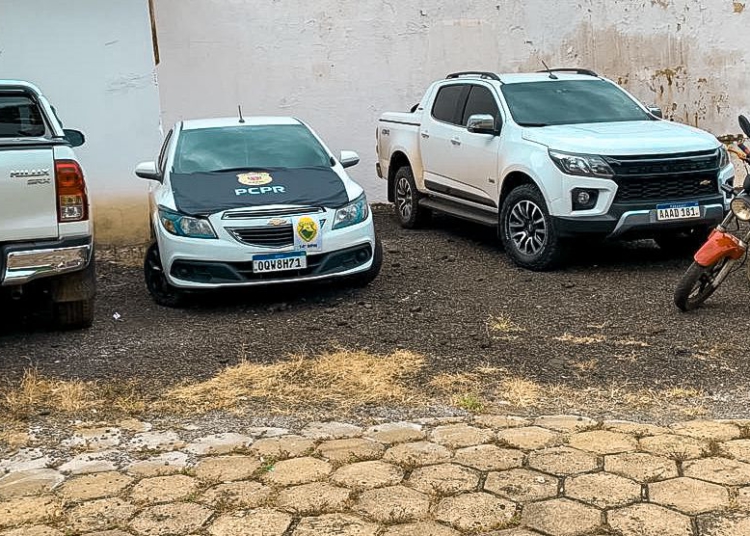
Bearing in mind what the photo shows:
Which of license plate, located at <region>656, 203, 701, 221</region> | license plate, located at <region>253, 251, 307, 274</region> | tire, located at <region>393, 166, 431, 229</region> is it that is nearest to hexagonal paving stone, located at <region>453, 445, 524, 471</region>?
license plate, located at <region>253, 251, 307, 274</region>

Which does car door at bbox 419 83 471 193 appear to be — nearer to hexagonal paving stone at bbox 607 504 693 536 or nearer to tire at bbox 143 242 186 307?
tire at bbox 143 242 186 307

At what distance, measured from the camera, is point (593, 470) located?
167 inches

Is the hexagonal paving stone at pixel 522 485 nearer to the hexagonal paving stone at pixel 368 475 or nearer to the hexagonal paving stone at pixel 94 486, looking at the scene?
the hexagonal paving stone at pixel 368 475

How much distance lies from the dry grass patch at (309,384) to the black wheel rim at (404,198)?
5.19m

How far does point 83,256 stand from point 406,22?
7.64 meters

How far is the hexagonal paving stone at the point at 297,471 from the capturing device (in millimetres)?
4211

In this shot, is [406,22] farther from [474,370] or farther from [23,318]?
[474,370]

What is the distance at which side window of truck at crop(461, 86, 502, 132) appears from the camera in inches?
371

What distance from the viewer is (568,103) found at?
30.8 ft

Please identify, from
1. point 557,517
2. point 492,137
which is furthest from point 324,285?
point 557,517

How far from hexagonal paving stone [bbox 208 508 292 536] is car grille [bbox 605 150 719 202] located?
16.7ft

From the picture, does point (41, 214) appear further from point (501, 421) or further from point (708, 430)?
point (708, 430)

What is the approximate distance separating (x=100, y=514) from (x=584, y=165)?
542 cm

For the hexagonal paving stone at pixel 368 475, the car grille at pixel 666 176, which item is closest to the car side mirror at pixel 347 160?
the car grille at pixel 666 176
